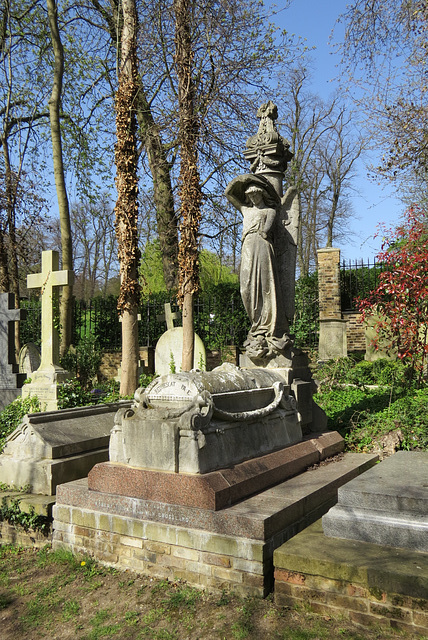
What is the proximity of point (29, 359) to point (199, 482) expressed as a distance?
891 centimetres

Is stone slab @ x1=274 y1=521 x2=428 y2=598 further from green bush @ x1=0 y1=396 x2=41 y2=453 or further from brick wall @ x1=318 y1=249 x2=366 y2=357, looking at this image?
brick wall @ x1=318 y1=249 x2=366 y2=357

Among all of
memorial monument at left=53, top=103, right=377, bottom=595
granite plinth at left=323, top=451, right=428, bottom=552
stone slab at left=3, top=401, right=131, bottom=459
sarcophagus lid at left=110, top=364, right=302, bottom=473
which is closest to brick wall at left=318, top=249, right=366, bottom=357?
memorial monument at left=53, top=103, right=377, bottom=595

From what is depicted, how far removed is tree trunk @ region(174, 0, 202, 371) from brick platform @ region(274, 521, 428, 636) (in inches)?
262

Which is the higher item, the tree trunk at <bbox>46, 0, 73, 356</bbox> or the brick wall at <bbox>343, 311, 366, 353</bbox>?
the tree trunk at <bbox>46, 0, 73, 356</bbox>

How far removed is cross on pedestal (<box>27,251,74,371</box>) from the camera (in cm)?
878

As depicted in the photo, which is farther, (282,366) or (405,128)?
(405,128)

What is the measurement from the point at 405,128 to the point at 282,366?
645 cm

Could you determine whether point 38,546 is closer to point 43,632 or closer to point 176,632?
point 43,632

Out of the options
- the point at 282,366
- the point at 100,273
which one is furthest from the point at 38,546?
the point at 100,273

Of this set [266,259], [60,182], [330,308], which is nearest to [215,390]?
[266,259]

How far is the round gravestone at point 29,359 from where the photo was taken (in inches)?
472

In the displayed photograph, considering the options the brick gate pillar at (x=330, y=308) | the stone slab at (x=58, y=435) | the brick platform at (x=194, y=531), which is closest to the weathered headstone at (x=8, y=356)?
the stone slab at (x=58, y=435)

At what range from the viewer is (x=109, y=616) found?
3.78 m

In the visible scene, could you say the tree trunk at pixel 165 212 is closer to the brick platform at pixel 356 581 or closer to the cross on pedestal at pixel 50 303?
the cross on pedestal at pixel 50 303
